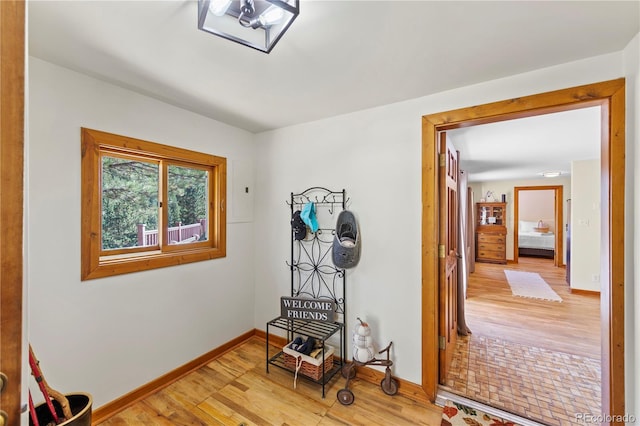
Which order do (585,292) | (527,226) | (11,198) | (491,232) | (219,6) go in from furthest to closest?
1. (527,226)
2. (491,232)
3. (585,292)
4. (219,6)
5. (11,198)

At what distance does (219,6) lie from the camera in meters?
1.09

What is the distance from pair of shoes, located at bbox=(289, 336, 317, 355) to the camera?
2207 mm

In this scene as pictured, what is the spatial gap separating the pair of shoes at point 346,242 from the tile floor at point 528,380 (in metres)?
1.23

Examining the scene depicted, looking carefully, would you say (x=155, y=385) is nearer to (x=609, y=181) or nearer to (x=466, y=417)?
(x=466, y=417)

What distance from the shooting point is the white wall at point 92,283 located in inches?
61.4

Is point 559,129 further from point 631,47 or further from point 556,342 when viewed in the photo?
point 556,342

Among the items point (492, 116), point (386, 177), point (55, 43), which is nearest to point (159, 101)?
point (55, 43)

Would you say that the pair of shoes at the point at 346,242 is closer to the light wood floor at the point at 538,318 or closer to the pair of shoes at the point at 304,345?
the pair of shoes at the point at 304,345

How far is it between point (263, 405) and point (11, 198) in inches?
78.3

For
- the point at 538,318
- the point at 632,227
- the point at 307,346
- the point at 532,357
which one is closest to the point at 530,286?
the point at 538,318

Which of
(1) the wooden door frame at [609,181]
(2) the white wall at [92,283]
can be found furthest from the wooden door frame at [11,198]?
(1) the wooden door frame at [609,181]

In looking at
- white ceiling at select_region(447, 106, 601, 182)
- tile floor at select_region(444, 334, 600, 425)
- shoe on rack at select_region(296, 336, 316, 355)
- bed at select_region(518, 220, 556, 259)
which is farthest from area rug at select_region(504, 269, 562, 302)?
shoe on rack at select_region(296, 336, 316, 355)

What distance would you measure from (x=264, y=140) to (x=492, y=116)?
7.02ft

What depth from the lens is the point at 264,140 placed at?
2.93 m
